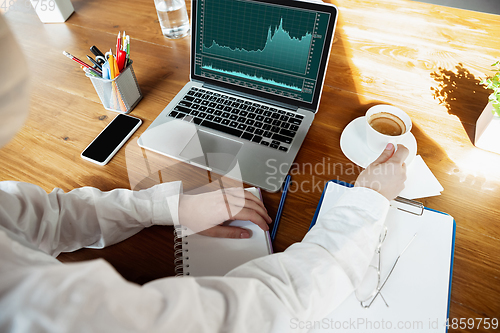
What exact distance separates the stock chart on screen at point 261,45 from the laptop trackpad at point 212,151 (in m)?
0.17

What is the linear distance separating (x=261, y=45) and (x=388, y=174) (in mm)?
424

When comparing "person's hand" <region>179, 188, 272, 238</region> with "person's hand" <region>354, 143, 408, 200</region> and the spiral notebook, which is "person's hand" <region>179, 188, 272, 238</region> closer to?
the spiral notebook

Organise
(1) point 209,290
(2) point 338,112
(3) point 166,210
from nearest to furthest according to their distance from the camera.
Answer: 1. (1) point 209,290
2. (3) point 166,210
3. (2) point 338,112

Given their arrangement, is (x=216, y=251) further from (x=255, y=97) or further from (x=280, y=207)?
(x=255, y=97)

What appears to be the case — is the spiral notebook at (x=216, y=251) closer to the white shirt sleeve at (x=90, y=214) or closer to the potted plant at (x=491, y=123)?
the white shirt sleeve at (x=90, y=214)

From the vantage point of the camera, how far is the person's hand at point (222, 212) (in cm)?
57

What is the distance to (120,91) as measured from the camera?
0.77 meters

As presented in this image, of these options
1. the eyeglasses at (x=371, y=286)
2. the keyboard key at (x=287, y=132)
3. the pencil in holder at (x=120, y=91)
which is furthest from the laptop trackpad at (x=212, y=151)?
the eyeglasses at (x=371, y=286)

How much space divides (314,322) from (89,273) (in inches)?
13.3

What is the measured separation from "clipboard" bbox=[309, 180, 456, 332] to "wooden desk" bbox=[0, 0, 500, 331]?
37 mm

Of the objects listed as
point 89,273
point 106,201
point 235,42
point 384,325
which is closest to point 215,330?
point 89,273

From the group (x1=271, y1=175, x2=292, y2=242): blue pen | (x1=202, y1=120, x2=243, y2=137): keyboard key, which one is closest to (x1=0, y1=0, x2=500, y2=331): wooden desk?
(x1=271, y1=175, x2=292, y2=242): blue pen

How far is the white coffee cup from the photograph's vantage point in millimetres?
604

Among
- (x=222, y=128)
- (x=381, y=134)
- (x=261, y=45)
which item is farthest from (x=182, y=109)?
(x=381, y=134)
